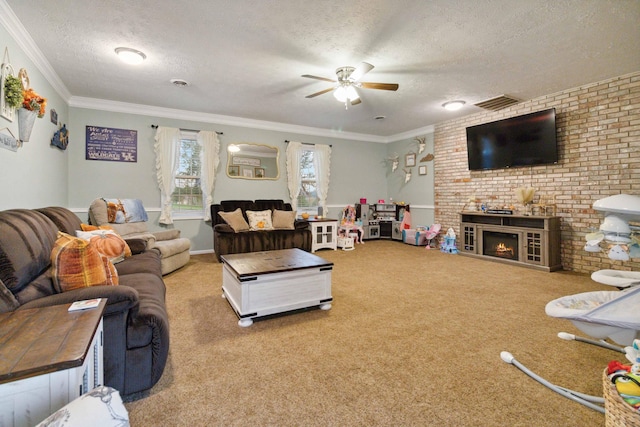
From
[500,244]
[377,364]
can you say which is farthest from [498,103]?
[377,364]

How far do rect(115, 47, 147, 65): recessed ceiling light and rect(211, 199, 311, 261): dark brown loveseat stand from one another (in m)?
2.36

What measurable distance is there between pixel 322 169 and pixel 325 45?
147 inches

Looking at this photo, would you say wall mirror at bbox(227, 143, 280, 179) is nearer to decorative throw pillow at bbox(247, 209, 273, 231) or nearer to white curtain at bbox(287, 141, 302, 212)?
white curtain at bbox(287, 141, 302, 212)

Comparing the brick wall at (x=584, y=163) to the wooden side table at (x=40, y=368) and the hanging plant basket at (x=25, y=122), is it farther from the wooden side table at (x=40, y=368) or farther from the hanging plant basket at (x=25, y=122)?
the hanging plant basket at (x=25, y=122)

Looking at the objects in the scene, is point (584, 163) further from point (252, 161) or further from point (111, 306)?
point (111, 306)

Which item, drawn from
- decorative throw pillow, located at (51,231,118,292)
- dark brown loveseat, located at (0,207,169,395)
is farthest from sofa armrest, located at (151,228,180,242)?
decorative throw pillow, located at (51,231,118,292)

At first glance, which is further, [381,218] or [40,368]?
[381,218]

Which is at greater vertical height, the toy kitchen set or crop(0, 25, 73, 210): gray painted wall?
crop(0, 25, 73, 210): gray painted wall

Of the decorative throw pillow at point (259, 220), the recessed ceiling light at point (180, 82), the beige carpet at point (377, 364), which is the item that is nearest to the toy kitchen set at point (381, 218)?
the decorative throw pillow at point (259, 220)

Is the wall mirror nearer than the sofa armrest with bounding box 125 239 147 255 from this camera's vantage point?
No

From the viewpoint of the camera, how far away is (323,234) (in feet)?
19.0

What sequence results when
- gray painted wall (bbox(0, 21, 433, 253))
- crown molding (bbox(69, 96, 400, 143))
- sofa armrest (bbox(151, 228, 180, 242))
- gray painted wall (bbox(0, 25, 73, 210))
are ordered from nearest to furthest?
gray painted wall (bbox(0, 25, 73, 210)) → gray painted wall (bbox(0, 21, 433, 253)) → sofa armrest (bbox(151, 228, 180, 242)) → crown molding (bbox(69, 96, 400, 143))

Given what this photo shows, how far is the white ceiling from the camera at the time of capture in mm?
2410

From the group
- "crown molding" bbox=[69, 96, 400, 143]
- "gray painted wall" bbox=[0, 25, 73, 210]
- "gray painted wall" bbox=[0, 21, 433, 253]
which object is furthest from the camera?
"crown molding" bbox=[69, 96, 400, 143]
